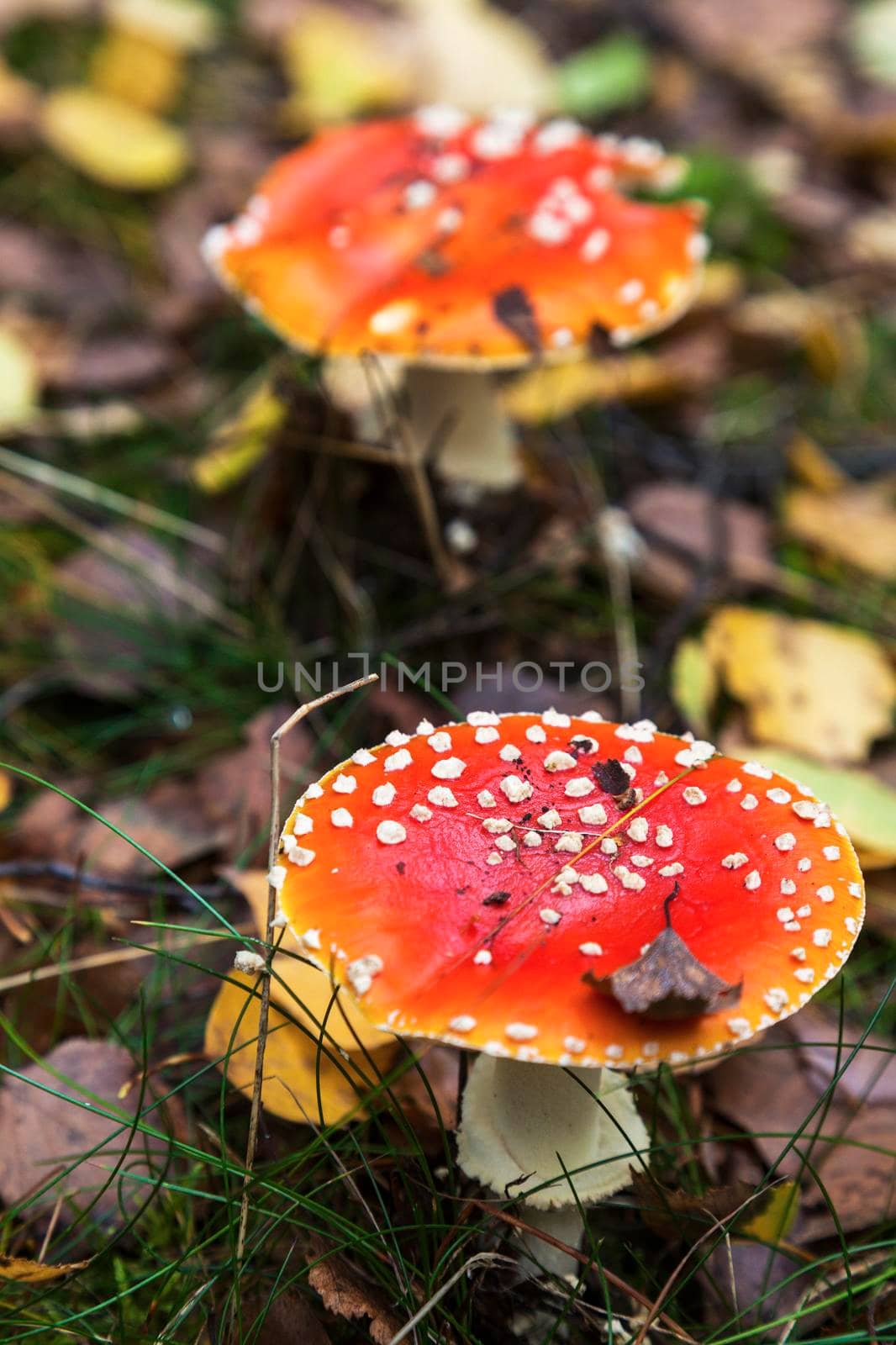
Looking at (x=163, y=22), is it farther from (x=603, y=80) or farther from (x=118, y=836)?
(x=118, y=836)

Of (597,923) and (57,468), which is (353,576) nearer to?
(57,468)

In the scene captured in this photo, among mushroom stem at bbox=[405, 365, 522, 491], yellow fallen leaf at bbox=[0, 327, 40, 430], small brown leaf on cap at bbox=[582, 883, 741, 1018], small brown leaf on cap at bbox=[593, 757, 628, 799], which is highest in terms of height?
small brown leaf on cap at bbox=[582, 883, 741, 1018]

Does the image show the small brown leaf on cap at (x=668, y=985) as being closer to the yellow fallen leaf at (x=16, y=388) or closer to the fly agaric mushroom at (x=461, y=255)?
the fly agaric mushroom at (x=461, y=255)

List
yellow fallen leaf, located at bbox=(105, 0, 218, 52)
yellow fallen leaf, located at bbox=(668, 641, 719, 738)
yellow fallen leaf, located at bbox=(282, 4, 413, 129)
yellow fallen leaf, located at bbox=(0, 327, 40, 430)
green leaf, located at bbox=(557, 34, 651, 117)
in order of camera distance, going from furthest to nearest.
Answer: green leaf, located at bbox=(557, 34, 651, 117), yellow fallen leaf, located at bbox=(282, 4, 413, 129), yellow fallen leaf, located at bbox=(105, 0, 218, 52), yellow fallen leaf, located at bbox=(0, 327, 40, 430), yellow fallen leaf, located at bbox=(668, 641, 719, 738)

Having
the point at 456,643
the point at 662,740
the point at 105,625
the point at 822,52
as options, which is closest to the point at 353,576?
the point at 456,643

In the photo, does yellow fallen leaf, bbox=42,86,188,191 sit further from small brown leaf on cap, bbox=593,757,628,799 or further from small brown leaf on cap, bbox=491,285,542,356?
small brown leaf on cap, bbox=593,757,628,799

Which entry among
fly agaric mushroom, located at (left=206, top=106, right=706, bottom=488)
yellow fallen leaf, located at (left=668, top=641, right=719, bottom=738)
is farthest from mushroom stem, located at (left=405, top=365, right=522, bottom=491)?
yellow fallen leaf, located at (left=668, top=641, right=719, bottom=738)

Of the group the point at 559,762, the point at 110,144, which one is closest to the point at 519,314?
the point at 559,762
